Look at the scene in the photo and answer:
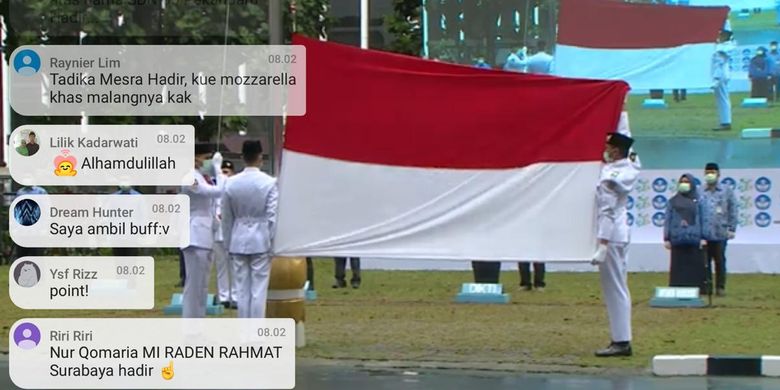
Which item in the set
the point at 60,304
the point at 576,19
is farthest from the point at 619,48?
the point at 60,304

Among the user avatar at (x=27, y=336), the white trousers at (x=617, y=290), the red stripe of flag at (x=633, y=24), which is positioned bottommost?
the user avatar at (x=27, y=336)

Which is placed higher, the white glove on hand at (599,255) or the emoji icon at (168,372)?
the white glove on hand at (599,255)

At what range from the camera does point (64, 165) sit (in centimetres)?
1080

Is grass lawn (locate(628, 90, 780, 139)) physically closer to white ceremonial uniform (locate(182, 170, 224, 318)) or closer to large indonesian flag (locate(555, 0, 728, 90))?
large indonesian flag (locate(555, 0, 728, 90))

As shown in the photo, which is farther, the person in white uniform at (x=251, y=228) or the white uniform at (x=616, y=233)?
the person in white uniform at (x=251, y=228)

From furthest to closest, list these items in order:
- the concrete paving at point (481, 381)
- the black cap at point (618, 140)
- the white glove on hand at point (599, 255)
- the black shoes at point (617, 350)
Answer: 1. the black shoes at point (617, 350)
2. the black cap at point (618, 140)
3. the white glove on hand at point (599, 255)
4. the concrete paving at point (481, 381)

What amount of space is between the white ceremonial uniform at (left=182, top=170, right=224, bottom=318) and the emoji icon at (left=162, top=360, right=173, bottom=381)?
6.54 ft

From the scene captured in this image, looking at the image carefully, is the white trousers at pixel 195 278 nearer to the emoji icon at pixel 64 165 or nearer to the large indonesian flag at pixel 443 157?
the large indonesian flag at pixel 443 157

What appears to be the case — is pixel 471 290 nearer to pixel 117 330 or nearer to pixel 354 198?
pixel 354 198
